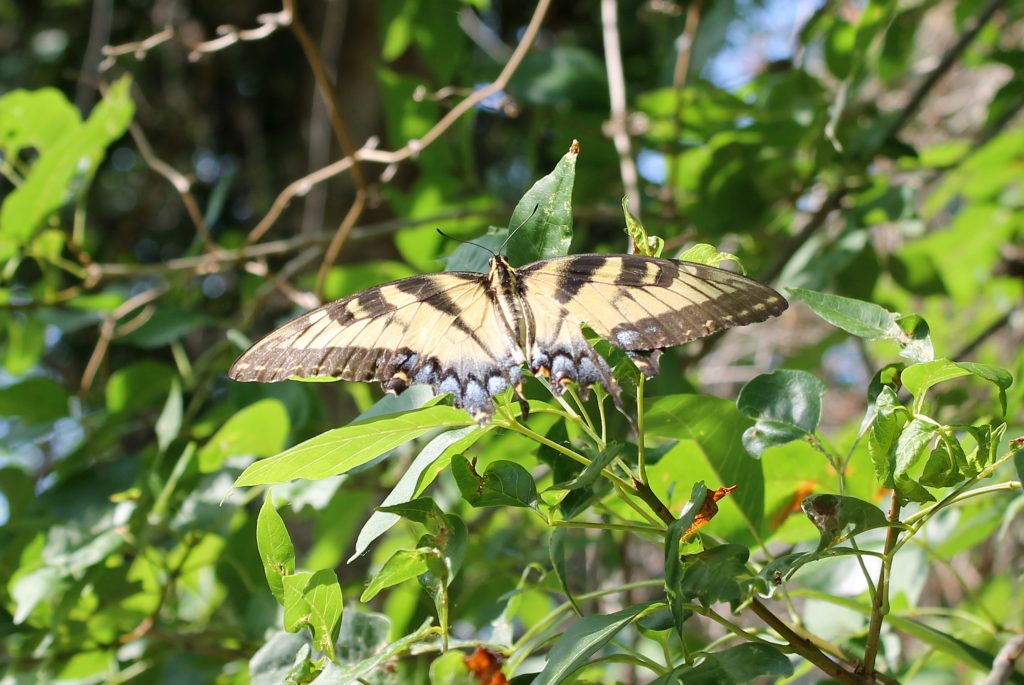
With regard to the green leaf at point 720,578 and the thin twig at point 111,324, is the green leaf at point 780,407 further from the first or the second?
the thin twig at point 111,324

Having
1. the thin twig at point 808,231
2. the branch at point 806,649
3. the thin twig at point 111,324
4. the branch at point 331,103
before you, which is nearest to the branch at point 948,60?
the thin twig at point 808,231

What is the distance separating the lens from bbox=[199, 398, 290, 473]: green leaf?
1.21 meters

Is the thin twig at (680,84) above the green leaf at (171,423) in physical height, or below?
above

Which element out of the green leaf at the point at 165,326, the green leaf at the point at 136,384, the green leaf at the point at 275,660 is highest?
the green leaf at the point at 275,660

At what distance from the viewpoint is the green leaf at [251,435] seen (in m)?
1.21

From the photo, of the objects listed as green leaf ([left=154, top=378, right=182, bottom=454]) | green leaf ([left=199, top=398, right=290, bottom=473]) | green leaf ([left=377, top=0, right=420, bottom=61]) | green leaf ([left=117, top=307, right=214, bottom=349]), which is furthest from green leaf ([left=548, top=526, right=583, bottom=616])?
green leaf ([left=377, top=0, right=420, bottom=61])

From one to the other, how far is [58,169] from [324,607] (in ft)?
3.24

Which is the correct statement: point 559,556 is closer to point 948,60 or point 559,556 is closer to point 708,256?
point 708,256

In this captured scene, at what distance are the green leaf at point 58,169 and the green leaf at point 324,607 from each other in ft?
3.17

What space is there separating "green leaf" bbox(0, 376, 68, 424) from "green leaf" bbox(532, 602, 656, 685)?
1.23 metres

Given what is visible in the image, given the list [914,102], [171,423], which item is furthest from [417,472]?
[914,102]

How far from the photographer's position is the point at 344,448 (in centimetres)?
73

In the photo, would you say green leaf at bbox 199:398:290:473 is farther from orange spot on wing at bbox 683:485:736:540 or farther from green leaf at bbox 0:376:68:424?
orange spot on wing at bbox 683:485:736:540

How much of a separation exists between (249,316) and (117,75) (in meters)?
1.88
